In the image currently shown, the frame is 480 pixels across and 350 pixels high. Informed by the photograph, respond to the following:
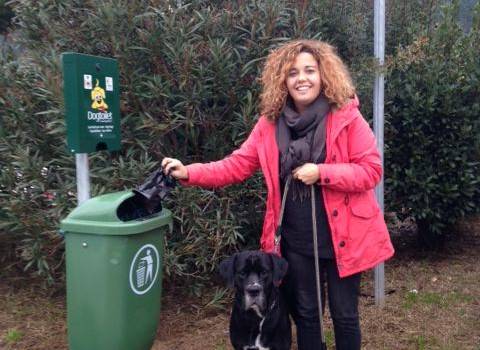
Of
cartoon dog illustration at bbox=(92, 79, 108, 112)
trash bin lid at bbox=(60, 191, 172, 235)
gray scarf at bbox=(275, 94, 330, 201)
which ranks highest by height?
cartoon dog illustration at bbox=(92, 79, 108, 112)

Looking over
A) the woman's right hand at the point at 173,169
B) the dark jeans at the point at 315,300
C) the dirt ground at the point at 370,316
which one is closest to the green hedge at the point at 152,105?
the dirt ground at the point at 370,316

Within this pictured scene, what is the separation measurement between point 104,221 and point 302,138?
3.66 feet

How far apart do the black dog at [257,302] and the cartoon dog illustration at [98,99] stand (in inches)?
43.5

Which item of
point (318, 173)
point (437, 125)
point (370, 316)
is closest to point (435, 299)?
point (370, 316)

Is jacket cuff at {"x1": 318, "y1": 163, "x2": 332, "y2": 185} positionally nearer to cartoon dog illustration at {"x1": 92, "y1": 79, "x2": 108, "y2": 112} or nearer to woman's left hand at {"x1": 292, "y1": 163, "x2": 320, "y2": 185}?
woman's left hand at {"x1": 292, "y1": 163, "x2": 320, "y2": 185}

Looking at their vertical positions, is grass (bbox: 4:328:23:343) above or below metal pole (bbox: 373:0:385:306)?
below

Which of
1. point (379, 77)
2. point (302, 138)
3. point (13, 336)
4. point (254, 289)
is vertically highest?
point (379, 77)

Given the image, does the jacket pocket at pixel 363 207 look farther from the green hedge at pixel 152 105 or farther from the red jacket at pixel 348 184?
the green hedge at pixel 152 105

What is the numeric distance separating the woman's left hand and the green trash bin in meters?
0.77

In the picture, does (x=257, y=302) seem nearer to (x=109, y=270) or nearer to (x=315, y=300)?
(x=315, y=300)

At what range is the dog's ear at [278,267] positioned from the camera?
3104mm

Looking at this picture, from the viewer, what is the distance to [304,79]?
9.94 ft

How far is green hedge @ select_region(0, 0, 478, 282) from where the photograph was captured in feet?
13.5

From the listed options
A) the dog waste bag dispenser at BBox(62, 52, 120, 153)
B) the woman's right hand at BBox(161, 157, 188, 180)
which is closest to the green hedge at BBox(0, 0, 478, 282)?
the dog waste bag dispenser at BBox(62, 52, 120, 153)
